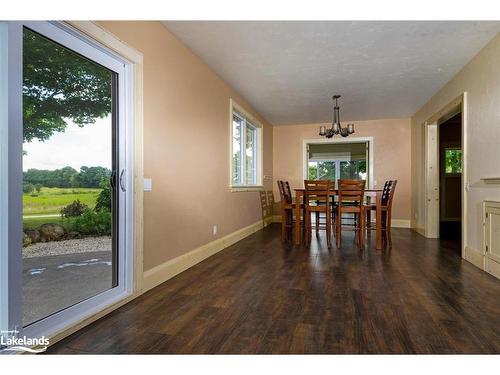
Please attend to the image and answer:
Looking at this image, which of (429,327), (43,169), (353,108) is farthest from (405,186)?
(43,169)

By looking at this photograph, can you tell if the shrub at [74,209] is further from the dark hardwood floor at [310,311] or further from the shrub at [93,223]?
the dark hardwood floor at [310,311]

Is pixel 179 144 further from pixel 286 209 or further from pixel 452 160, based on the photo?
pixel 452 160

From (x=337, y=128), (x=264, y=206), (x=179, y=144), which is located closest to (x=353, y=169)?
(x=264, y=206)

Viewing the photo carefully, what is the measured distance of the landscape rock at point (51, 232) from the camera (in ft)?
5.80

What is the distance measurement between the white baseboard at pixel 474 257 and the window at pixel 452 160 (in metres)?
4.66

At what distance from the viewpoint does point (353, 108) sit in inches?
226

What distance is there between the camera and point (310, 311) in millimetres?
2029

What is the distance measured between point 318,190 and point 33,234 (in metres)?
3.61

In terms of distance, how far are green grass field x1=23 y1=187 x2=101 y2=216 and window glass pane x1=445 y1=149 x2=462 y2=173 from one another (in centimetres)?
804

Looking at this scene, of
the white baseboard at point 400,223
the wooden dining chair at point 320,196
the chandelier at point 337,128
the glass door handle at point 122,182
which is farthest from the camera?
the white baseboard at point 400,223

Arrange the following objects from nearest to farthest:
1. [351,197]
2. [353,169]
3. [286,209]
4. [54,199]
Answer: [54,199] → [351,197] → [286,209] → [353,169]

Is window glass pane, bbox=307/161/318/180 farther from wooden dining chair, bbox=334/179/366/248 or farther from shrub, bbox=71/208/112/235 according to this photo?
shrub, bbox=71/208/112/235

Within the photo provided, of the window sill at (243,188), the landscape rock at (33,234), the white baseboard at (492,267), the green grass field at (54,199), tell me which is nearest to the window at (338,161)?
the window sill at (243,188)
